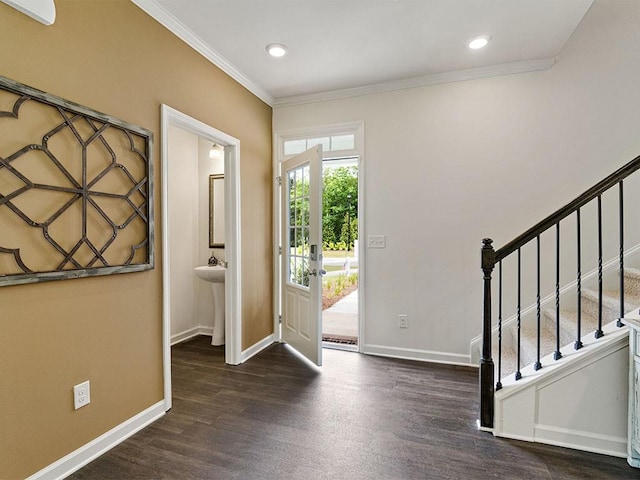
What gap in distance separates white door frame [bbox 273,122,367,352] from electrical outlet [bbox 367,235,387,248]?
0.18 ft

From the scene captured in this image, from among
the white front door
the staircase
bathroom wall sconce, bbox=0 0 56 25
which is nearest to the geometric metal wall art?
bathroom wall sconce, bbox=0 0 56 25

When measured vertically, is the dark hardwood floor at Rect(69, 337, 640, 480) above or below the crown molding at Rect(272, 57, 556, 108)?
below

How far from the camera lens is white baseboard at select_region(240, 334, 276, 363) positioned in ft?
10.7

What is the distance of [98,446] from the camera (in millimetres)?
1895

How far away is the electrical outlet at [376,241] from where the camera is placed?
3.42 meters

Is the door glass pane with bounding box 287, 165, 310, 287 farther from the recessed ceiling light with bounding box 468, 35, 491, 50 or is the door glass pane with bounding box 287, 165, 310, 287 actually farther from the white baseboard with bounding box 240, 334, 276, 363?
the recessed ceiling light with bounding box 468, 35, 491, 50

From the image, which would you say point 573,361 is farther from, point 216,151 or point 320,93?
point 216,151

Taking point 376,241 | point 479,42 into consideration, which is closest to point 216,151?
point 376,241

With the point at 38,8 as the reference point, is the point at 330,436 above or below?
below

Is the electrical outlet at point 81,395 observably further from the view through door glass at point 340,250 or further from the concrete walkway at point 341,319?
the view through door glass at point 340,250

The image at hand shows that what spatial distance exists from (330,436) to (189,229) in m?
2.92

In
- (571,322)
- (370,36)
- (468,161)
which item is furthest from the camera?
(468,161)

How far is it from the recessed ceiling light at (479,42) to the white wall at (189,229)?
2848 mm

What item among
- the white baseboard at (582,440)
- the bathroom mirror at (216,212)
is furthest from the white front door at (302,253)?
the white baseboard at (582,440)
